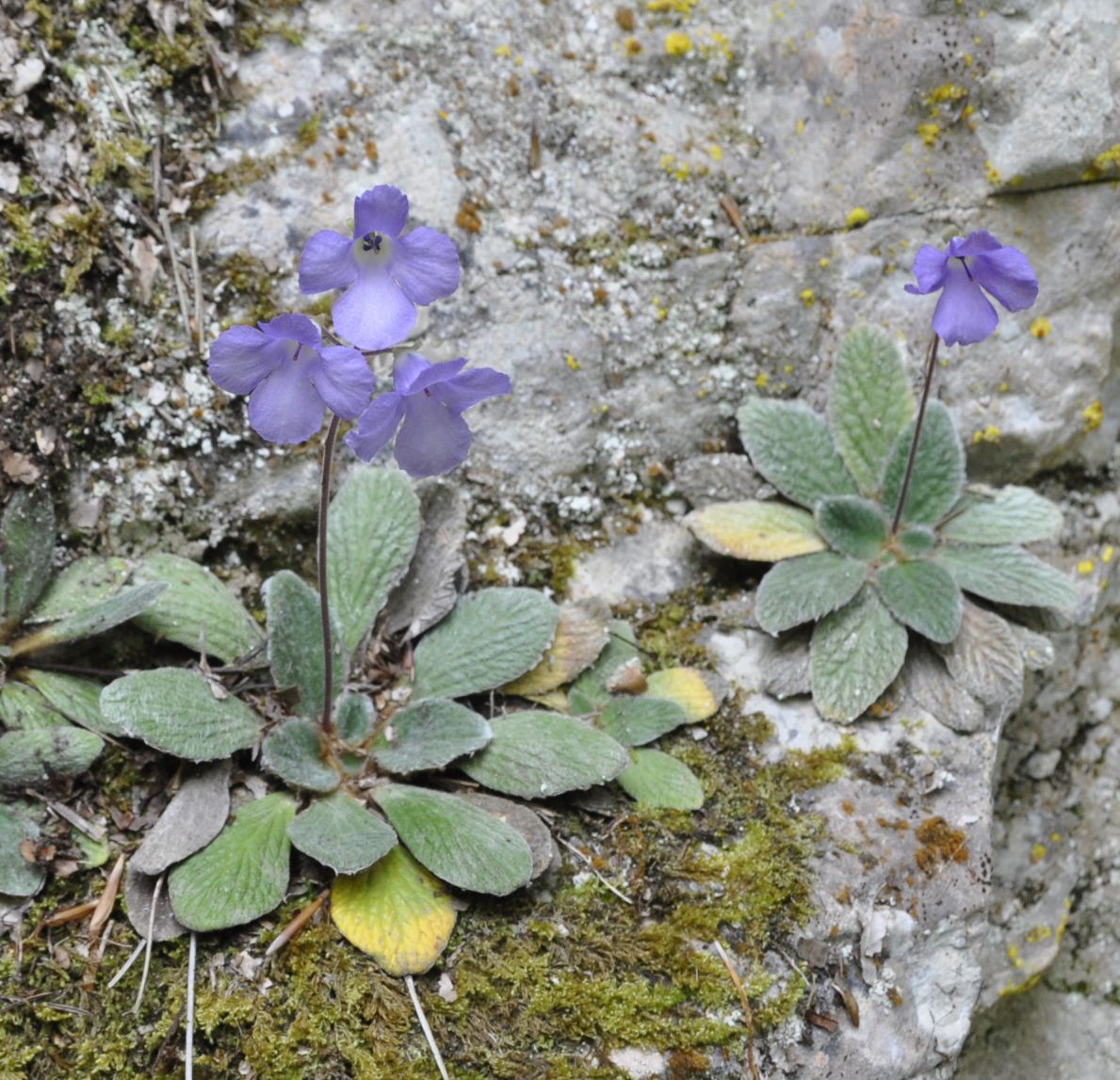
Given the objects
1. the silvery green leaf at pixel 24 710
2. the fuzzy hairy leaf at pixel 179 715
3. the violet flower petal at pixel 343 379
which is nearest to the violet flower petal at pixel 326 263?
the violet flower petal at pixel 343 379

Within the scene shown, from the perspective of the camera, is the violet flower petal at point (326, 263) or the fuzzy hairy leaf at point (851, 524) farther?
the fuzzy hairy leaf at point (851, 524)

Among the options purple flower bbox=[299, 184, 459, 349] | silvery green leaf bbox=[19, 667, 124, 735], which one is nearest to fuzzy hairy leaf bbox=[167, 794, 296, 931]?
silvery green leaf bbox=[19, 667, 124, 735]

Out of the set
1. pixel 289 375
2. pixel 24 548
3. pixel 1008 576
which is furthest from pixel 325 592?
pixel 1008 576

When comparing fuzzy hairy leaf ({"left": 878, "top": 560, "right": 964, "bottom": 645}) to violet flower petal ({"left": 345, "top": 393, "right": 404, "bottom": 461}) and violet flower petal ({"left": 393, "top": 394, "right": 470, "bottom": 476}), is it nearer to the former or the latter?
violet flower petal ({"left": 393, "top": 394, "right": 470, "bottom": 476})

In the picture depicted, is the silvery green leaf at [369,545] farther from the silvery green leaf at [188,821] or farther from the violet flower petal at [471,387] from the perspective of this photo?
the violet flower petal at [471,387]

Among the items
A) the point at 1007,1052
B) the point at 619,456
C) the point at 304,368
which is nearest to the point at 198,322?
the point at 304,368

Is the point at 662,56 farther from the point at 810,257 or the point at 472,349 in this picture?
the point at 472,349
